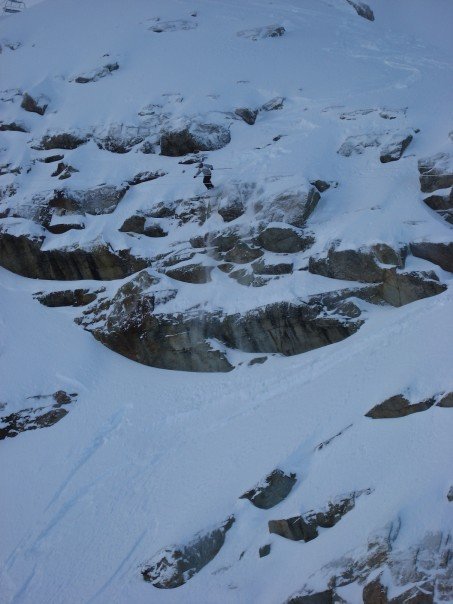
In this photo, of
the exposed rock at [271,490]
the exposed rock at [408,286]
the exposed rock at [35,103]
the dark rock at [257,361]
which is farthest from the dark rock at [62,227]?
the exposed rock at [271,490]

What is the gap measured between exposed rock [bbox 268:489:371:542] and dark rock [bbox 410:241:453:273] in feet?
25.6

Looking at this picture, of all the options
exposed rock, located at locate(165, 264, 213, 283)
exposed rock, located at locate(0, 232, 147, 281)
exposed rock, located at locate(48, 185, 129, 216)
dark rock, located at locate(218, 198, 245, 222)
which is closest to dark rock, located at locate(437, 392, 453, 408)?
exposed rock, located at locate(165, 264, 213, 283)

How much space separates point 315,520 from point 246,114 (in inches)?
734

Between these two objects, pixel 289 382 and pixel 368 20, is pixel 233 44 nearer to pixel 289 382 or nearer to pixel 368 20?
pixel 368 20

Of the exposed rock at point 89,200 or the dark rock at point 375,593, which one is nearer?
the dark rock at point 375,593

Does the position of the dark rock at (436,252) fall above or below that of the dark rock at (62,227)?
above

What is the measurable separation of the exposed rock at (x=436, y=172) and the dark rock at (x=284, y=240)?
4072 mm

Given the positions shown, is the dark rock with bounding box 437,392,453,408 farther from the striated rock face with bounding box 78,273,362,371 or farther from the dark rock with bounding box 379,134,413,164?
the dark rock with bounding box 379,134,413,164

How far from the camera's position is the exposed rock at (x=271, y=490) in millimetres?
14820

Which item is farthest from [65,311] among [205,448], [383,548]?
[383,548]

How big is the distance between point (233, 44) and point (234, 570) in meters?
27.5

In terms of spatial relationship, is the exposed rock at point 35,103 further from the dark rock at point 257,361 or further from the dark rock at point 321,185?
the dark rock at point 257,361

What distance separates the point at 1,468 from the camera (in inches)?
724

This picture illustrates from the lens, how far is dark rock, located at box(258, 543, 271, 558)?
1370 centimetres
